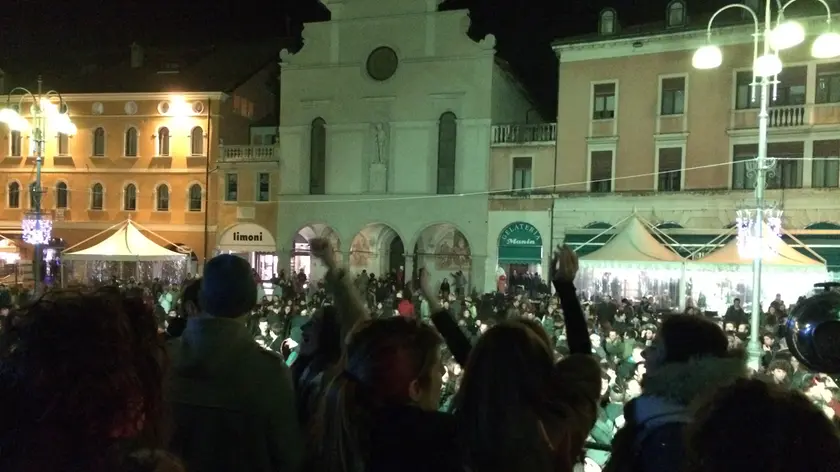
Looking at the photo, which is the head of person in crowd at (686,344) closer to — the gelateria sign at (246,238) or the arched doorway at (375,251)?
the arched doorway at (375,251)

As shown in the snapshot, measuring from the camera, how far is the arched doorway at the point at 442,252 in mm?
31219

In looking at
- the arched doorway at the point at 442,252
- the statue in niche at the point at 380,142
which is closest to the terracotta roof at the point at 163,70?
the statue in niche at the point at 380,142

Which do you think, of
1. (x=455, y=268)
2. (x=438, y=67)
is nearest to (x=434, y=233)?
(x=455, y=268)

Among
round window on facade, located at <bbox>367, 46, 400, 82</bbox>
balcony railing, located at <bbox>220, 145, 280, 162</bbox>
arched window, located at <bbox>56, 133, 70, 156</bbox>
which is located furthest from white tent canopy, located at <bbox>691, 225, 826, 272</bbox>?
arched window, located at <bbox>56, 133, 70, 156</bbox>

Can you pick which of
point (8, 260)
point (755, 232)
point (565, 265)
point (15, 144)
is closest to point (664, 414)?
point (565, 265)

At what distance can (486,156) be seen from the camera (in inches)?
1160

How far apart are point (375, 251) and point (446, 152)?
588 cm

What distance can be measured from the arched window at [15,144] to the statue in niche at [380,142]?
19.5m

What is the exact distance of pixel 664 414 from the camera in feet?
8.18

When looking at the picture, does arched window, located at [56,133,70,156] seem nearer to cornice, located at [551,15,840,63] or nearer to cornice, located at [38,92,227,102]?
cornice, located at [38,92,227,102]

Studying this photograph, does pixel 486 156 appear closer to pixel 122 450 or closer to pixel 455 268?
pixel 455 268

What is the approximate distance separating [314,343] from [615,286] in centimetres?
2348

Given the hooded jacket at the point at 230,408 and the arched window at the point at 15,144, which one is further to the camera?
the arched window at the point at 15,144

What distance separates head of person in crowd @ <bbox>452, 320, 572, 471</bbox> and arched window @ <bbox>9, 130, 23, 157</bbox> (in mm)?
40334
